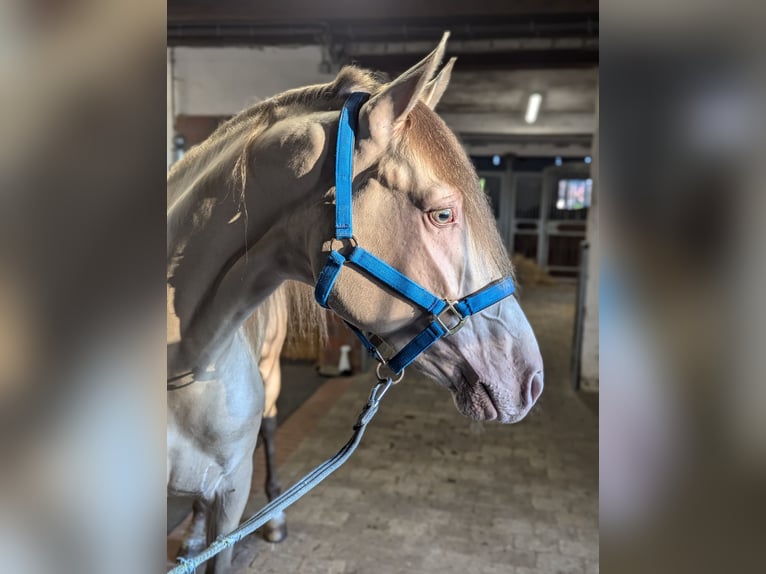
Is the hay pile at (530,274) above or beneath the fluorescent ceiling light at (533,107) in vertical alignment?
beneath

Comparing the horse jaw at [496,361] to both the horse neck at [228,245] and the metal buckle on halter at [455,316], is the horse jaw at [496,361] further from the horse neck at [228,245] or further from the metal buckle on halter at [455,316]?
the horse neck at [228,245]

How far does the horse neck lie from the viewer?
915 mm


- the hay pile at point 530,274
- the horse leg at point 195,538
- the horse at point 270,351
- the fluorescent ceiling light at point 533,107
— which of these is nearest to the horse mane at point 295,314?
the horse at point 270,351

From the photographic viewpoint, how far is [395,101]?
0.81 m

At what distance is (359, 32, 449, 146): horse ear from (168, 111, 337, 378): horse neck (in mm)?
117

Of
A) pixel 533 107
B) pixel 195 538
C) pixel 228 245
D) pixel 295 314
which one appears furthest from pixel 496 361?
pixel 533 107

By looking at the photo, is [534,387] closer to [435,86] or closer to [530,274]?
[435,86]

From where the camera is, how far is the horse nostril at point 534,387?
36.3 inches

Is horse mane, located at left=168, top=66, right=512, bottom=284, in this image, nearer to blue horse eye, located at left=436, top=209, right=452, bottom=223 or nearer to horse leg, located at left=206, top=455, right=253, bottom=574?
blue horse eye, located at left=436, top=209, right=452, bottom=223

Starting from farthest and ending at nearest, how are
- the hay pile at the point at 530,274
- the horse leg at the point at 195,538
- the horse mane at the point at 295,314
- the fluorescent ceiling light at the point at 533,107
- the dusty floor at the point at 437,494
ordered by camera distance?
1. the hay pile at the point at 530,274
2. the fluorescent ceiling light at the point at 533,107
3. the dusty floor at the point at 437,494
4. the horse leg at the point at 195,538
5. the horse mane at the point at 295,314

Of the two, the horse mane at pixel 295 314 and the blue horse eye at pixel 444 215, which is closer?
the blue horse eye at pixel 444 215

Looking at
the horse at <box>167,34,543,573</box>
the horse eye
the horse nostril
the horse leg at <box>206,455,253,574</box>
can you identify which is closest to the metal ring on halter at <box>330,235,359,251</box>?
the horse at <box>167,34,543,573</box>

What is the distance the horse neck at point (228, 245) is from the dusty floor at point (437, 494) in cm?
80
